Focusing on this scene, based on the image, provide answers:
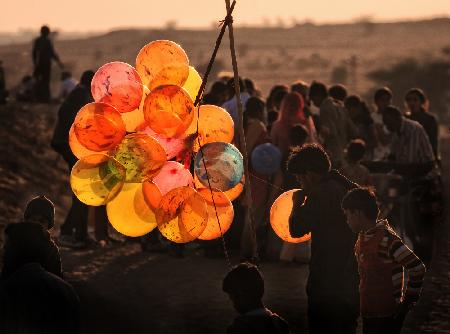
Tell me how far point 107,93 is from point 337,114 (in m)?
6.44

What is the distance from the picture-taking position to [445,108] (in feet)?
139

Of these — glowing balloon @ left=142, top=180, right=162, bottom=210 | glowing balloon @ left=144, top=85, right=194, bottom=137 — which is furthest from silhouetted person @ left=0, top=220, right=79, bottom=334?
glowing balloon @ left=144, top=85, right=194, bottom=137

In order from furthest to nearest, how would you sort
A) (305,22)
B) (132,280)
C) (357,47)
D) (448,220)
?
(305,22), (357,47), (448,220), (132,280)

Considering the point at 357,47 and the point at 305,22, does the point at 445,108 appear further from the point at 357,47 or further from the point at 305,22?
the point at 305,22

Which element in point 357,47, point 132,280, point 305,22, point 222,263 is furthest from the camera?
point 305,22

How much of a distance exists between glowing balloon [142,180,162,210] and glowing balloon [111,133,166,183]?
0.14 metres

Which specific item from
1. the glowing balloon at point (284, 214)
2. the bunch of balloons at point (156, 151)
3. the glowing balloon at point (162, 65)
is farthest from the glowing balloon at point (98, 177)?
the glowing balloon at point (284, 214)

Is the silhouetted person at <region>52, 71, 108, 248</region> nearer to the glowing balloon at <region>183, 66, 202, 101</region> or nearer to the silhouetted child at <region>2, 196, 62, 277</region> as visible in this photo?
the glowing balloon at <region>183, 66, 202, 101</region>

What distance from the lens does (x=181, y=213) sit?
26.3ft

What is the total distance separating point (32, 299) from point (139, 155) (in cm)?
126

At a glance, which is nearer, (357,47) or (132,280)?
(132,280)

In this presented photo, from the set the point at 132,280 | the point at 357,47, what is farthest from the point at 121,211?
the point at 357,47

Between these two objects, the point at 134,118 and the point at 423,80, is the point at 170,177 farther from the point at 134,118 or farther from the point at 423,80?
the point at 423,80

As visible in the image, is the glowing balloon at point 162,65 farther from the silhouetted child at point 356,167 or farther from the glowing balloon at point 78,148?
the silhouetted child at point 356,167
